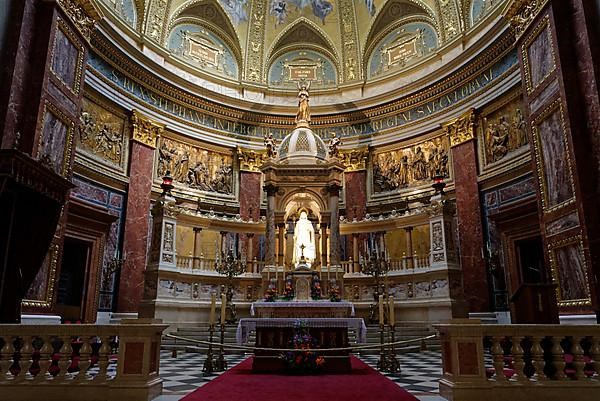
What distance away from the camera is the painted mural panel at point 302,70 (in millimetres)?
19438

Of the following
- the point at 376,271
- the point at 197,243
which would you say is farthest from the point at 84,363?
the point at 197,243

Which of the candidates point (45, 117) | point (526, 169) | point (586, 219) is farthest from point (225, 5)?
point (586, 219)

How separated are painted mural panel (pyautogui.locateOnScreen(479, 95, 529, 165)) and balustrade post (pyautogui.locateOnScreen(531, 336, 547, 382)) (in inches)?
341

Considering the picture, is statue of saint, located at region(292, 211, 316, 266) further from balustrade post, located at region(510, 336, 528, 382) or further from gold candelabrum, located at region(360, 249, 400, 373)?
balustrade post, located at region(510, 336, 528, 382)

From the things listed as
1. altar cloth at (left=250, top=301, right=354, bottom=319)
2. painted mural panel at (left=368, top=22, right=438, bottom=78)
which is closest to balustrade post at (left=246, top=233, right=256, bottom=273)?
altar cloth at (left=250, top=301, right=354, bottom=319)

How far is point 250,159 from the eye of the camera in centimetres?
1748

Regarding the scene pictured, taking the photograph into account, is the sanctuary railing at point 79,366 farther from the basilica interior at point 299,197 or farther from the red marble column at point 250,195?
the red marble column at point 250,195

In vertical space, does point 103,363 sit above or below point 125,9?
below

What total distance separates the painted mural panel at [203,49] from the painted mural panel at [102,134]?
4528mm

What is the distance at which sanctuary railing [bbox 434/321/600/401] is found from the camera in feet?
15.2

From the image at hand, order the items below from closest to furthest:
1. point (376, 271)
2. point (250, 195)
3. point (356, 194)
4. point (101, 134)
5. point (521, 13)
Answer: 1. point (521, 13)
2. point (376, 271)
3. point (101, 134)
4. point (356, 194)
5. point (250, 195)

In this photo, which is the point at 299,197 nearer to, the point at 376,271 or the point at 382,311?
the point at 376,271

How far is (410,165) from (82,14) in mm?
Answer: 11247

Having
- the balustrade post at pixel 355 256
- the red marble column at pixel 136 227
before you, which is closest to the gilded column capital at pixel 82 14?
the red marble column at pixel 136 227
